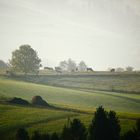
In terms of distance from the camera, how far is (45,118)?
3831 centimetres

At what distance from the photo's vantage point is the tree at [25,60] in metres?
93.9

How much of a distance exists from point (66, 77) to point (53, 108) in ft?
157

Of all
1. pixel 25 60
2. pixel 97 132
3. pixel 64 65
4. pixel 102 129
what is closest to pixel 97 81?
pixel 25 60

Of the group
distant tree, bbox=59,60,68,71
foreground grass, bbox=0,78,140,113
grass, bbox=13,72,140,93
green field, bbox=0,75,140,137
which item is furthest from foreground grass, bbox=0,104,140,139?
distant tree, bbox=59,60,68,71

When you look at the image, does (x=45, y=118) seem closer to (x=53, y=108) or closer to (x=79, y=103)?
(x=53, y=108)

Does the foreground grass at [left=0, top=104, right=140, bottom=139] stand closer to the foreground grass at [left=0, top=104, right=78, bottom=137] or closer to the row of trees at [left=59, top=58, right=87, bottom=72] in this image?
the foreground grass at [left=0, top=104, right=78, bottom=137]

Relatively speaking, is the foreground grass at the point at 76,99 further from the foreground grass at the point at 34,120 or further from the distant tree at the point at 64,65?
the distant tree at the point at 64,65

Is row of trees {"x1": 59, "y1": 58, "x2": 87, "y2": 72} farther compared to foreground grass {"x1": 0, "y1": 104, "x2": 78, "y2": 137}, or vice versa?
row of trees {"x1": 59, "y1": 58, "x2": 87, "y2": 72}

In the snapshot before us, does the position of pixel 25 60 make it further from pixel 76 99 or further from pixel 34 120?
pixel 34 120

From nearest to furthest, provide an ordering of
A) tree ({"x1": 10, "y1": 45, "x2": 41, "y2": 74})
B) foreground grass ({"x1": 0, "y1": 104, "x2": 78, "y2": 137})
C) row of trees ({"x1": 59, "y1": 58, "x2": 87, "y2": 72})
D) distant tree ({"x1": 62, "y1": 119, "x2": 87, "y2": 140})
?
distant tree ({"x1": 62, "y1": 119, "x2": 87, "y2": 140}) → foreground grass ({"x1": 0, "y1": 104, "x2": 78, "y2": 137}) → tree ({"x1": 10, "y1": 45, "x2": 41, "y2": 74}) → row of trees ({"x1": 59, "y1": 58, "x2": 87, "y2": 72})

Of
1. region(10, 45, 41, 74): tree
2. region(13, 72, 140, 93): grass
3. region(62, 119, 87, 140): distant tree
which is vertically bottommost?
region(62, 119, 87, 140): distant tree

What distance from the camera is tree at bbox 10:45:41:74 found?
308 feet

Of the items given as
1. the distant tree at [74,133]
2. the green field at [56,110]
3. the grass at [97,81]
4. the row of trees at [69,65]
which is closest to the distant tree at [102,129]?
the distant tree at [74,133]

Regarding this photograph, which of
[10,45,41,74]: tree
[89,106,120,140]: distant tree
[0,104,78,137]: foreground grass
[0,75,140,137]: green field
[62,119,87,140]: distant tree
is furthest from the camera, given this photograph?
[10,45,41,74]: tree
